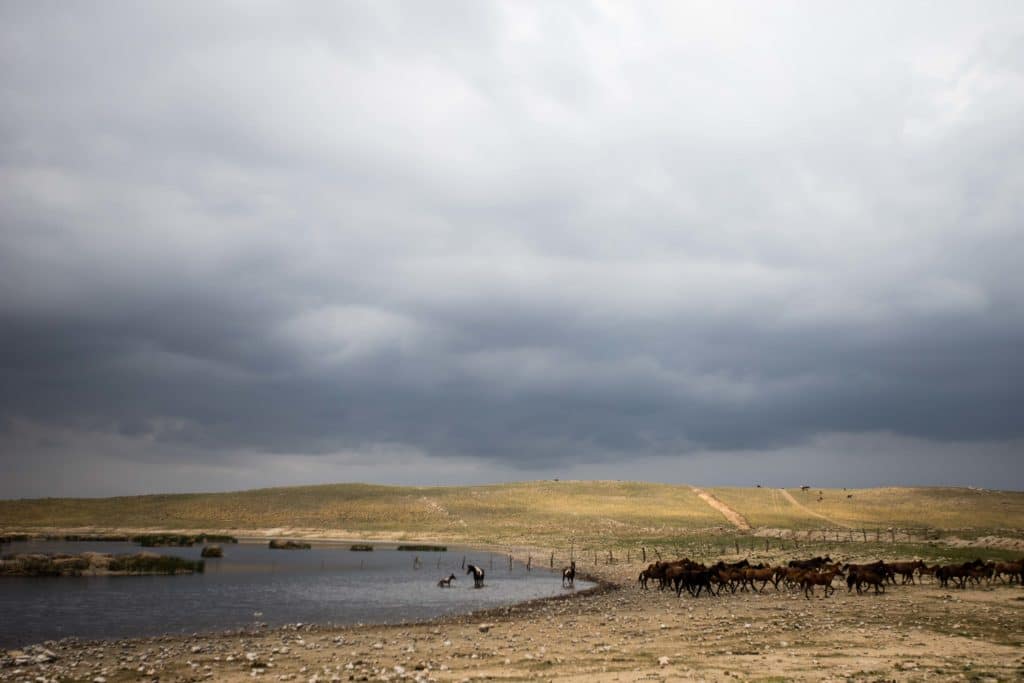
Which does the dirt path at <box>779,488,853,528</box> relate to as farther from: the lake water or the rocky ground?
the rocky ground

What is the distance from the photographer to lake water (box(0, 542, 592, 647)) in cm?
2762

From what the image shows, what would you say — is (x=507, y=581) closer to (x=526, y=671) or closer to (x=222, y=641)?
(x=222, y=641)

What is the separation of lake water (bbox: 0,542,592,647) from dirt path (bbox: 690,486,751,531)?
42114mm

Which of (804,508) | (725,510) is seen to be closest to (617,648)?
(725,510)

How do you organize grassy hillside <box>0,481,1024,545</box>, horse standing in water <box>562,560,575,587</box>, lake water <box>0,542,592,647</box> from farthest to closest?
1. grassy hillside <box>0,481,1024,545</box>
2. horse standing in water <box>562,560,575,587</box>
3. lake water <box>0,542,592,647</box>

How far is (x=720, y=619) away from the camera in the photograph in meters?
25.0

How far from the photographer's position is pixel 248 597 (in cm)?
3678

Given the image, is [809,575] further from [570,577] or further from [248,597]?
[248,597]

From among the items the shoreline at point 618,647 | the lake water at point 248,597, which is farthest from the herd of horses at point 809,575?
the lake water at point 248,597

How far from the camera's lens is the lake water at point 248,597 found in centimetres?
2762

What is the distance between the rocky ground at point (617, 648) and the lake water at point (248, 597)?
12.7ft

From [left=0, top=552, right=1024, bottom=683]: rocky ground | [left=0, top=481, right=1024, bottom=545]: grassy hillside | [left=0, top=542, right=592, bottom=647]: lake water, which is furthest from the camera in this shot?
[left=0, top=481, right=1024, bottom=545]: grassy hillside

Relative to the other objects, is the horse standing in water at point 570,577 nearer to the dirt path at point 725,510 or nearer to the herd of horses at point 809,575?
the herd of horses at point 809,575

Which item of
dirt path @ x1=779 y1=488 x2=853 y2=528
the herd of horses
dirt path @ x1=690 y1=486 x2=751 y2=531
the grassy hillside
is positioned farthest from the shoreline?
dirt path @ x1=779 y1=488 x2=853 y2=528
